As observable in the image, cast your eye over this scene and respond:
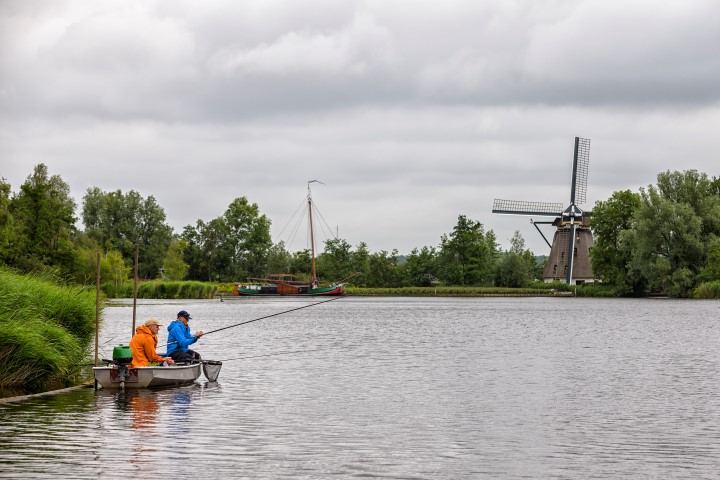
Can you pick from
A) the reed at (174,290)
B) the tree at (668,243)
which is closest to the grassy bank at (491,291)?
the tree at (668,243)

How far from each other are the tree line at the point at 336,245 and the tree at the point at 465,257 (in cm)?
19

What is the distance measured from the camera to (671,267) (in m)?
103

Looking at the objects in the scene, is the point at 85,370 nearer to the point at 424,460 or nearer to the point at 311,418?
the point at 311,418

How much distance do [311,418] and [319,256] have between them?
453ft

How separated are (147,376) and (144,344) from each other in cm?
93

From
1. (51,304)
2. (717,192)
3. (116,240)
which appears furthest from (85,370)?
(116,240)

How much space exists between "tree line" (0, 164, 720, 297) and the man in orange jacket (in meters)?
44.4

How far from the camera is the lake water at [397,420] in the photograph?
15.2 m

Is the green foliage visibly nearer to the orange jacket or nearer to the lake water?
the lake water

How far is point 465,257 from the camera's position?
136m

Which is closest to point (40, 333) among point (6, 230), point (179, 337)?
point (179, 337)

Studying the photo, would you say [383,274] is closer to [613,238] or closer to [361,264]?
[361,264]

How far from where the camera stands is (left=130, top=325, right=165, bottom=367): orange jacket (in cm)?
2352

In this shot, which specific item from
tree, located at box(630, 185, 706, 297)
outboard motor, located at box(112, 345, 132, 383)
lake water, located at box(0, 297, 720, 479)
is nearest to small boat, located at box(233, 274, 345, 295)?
tree, located at box(630, 185, 706, 297)
